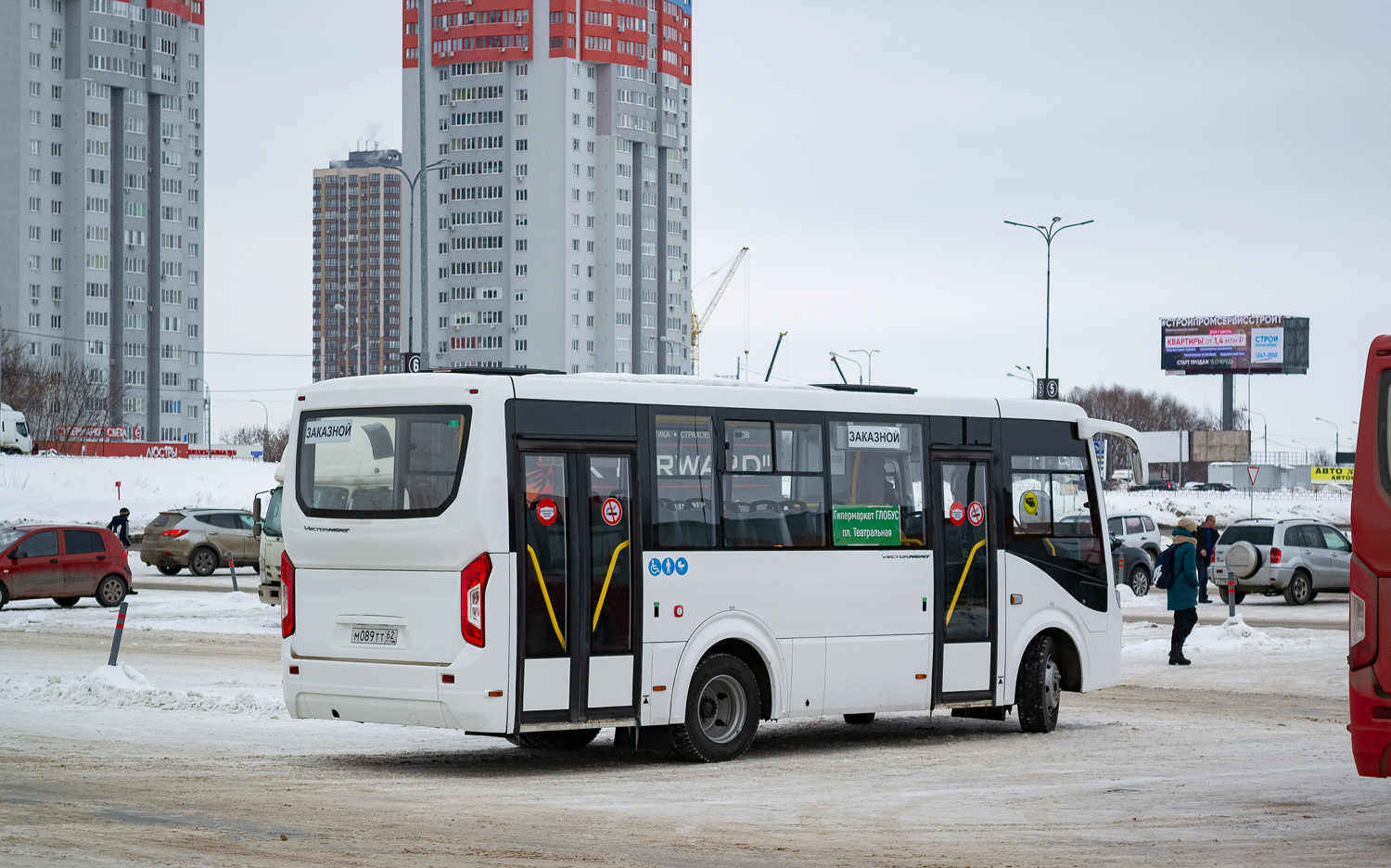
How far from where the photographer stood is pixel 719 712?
43.5 ft

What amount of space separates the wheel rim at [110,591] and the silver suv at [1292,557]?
2232cm

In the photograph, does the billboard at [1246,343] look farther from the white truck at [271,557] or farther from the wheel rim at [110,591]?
the white truck at [271,557]

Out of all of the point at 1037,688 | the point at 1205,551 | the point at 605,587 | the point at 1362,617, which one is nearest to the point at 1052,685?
the point at 1037,688

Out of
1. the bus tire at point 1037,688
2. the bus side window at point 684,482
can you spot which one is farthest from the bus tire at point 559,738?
the bus tire at point 1037,688

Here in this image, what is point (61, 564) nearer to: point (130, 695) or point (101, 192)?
point (130, 695)

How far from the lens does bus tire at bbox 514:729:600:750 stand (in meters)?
14.1

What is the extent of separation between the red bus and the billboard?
134 meters

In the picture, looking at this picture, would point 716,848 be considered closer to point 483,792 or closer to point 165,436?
point 483,792

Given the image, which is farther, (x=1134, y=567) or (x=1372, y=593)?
(x=1134, y=567)

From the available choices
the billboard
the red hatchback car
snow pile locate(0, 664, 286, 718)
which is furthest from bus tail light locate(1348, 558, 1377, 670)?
the billboard

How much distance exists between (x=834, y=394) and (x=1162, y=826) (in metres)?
5.25

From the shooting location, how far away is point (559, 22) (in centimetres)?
15612

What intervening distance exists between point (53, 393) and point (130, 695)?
112729 mm

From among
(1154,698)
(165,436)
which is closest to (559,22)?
(165,436)
